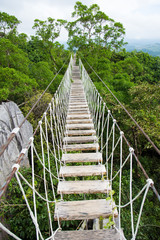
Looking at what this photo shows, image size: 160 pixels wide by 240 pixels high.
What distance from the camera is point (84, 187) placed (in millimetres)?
1614

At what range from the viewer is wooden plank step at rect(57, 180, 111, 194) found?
1.57m

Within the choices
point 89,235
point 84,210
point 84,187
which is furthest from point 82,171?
point 89,235

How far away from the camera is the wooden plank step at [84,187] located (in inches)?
61.9

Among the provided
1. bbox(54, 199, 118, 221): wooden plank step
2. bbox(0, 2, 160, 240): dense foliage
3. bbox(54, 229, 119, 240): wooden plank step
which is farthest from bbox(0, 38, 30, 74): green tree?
bbox(54, 229, 119, 240): wooden plank step

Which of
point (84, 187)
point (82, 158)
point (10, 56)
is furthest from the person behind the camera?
point (10, 56)

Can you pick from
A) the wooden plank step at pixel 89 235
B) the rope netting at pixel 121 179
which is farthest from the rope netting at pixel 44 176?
the rope netting at pixel 121 179

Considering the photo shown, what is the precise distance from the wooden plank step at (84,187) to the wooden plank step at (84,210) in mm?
122

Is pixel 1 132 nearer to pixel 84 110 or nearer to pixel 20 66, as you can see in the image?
pixel 84 110

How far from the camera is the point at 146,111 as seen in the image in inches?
179

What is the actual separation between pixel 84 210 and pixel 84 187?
253 millimetres

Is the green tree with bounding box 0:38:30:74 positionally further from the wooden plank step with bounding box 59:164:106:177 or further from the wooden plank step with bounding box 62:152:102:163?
the wooden plank step with bounding box 59:164:106:177

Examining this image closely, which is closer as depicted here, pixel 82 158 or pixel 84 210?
pixel 84 210

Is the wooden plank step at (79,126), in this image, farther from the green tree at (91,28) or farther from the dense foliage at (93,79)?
the green tree at (91,28)

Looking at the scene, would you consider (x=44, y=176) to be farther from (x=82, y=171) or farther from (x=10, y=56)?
(x=10, y=56)
